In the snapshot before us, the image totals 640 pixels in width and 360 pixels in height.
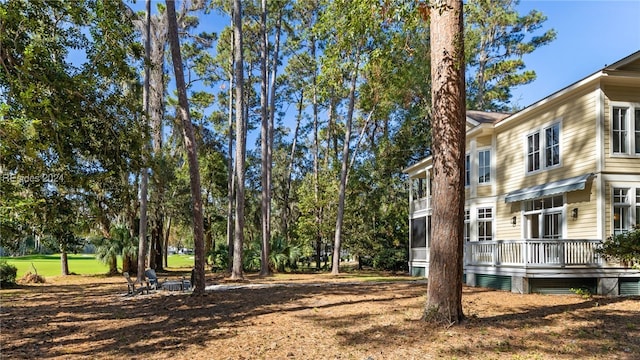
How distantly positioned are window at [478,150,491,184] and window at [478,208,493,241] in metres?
1.22

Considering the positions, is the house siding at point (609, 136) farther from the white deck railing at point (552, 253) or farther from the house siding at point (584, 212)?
the white deck railing at point (552, 253)

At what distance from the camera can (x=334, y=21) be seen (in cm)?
1068

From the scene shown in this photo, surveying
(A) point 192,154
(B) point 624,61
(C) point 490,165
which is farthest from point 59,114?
(C) point 490,165

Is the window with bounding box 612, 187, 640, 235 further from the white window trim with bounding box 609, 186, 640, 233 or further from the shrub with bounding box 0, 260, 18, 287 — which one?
the shrub with bounding box 0, 260, 18, 287

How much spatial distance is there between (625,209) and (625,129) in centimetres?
229

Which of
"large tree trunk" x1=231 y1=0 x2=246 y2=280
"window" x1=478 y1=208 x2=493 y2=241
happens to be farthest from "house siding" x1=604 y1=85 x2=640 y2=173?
"large tree trunk" x1=231 y1=0 x2=246 y2=280

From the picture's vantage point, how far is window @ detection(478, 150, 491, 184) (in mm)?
18281

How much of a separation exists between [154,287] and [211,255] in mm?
13556

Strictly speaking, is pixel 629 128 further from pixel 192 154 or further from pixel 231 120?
pixel 231 120

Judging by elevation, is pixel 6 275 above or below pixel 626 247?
below

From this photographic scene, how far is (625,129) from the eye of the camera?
12766mm

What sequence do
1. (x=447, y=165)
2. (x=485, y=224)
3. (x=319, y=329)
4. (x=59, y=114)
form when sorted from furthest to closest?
(x=485, y=224)
(x=319, y=329)
(x=447, y=165)
(x=59, y=114)

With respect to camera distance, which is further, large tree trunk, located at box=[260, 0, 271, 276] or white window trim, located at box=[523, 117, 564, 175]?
large tree trunk, located at box=[260, 0, 271, 276]

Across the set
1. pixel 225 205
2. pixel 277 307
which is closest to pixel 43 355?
pixel 277 307
